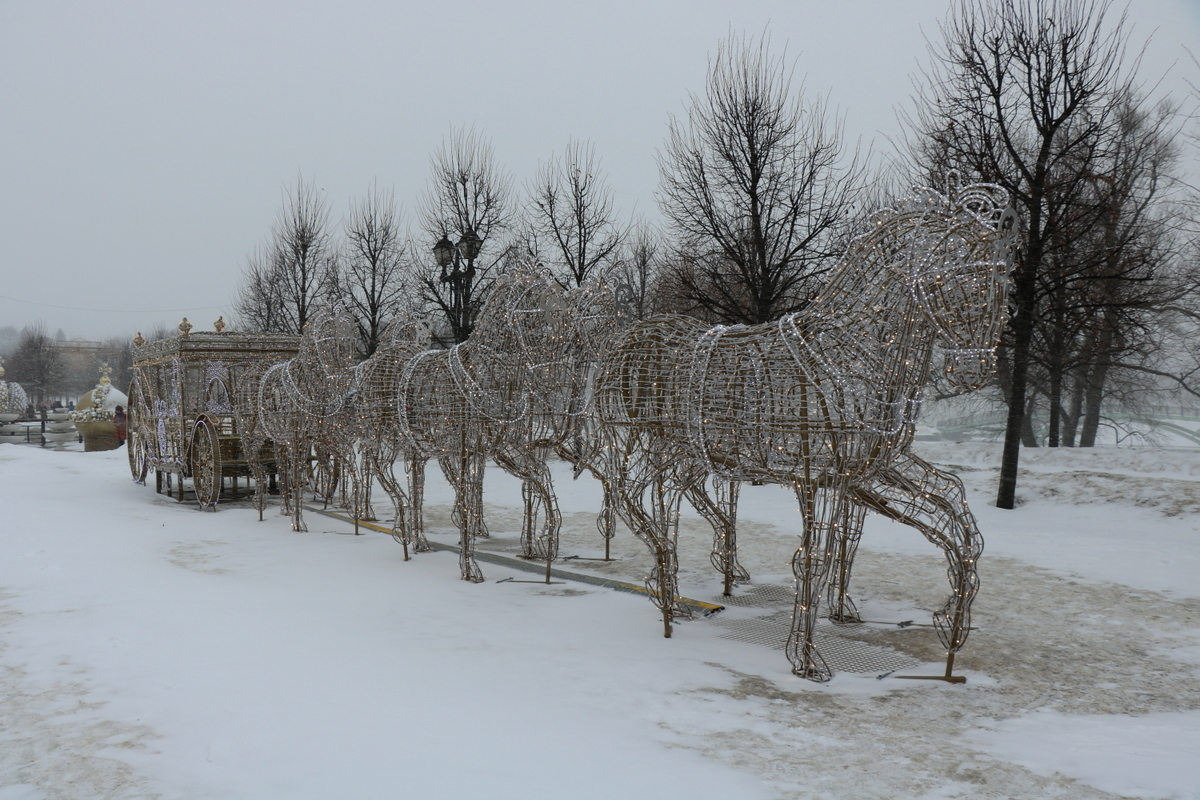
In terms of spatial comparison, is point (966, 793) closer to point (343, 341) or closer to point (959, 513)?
point (959, 513)

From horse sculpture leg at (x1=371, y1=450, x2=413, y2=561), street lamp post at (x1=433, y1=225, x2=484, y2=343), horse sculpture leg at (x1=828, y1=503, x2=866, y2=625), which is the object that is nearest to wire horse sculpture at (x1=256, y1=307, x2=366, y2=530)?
horse sculpture leg at (x1=371, y1=450, x2=413, y2=561)

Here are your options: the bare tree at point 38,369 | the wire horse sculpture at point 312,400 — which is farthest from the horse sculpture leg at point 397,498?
the bare tree at point 38,369

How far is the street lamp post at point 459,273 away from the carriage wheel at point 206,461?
3.91 m

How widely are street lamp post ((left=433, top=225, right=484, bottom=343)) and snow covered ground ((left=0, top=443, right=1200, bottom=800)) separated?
603 cm

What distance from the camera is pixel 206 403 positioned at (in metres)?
11.3

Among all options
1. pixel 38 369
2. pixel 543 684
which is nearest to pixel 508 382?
pixel 543 684

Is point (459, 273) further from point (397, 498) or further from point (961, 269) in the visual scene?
point (961, 269)

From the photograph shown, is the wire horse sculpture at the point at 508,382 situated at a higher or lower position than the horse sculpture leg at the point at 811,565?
higher

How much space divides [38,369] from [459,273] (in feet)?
140

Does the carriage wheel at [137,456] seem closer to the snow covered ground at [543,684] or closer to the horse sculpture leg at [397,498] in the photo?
the snow covered ground at [543,684]

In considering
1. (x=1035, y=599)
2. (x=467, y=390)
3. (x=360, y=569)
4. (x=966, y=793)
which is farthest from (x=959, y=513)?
(x=360, y=569)

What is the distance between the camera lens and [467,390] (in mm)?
6629

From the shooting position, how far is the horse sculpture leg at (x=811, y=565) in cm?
436

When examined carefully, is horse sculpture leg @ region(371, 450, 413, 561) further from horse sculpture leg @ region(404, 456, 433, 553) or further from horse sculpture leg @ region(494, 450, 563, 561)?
horse sculpture leg @ region(494, 450, 563, 561)
